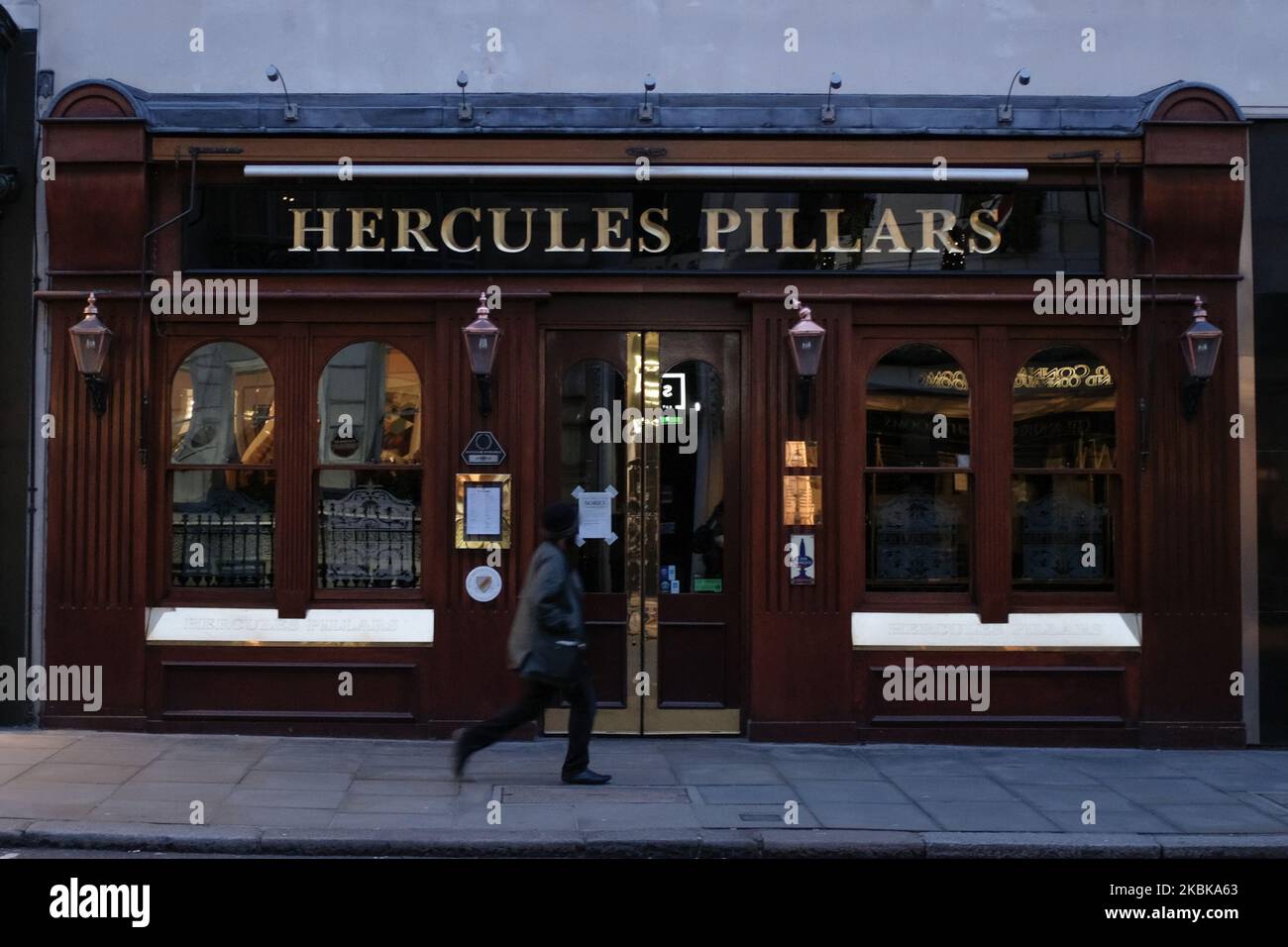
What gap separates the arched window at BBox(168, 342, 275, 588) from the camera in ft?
34.0

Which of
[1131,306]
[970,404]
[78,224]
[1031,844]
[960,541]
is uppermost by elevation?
[78,224]

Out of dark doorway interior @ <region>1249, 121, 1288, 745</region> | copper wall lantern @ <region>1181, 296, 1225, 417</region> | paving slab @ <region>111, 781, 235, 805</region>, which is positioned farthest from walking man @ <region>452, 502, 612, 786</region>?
dark doorway interior @ <region>1249, 121, 1288, 745</region>

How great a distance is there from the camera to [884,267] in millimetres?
10328

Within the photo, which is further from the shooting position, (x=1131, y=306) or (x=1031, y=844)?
(x=1131, y=306)

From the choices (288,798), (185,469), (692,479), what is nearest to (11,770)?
(288,798)

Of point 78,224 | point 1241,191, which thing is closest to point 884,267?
point 1241,191

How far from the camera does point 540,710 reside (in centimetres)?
854

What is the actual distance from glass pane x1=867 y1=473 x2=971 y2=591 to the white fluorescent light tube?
244cm

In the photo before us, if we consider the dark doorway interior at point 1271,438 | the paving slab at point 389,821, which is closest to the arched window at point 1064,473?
the dark doorway interior at point 1271,438

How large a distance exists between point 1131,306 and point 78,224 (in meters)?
8.56

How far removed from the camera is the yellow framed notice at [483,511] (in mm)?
10117

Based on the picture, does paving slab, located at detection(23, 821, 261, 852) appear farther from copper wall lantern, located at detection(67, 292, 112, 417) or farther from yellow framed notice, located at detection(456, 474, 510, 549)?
copper wall lantern, located at detection(67, 292, 112, 417)

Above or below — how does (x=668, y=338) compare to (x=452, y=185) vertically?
below
